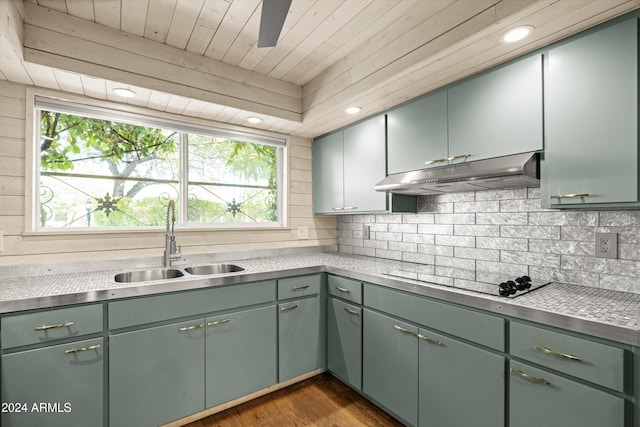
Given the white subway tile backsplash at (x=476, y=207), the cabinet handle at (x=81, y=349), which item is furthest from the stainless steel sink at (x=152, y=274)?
the white subway tile backsplash at (x=476, y=207)

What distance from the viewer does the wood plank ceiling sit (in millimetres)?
1518

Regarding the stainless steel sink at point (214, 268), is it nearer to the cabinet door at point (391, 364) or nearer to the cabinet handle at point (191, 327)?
the cabinet handle at point (191, 327)

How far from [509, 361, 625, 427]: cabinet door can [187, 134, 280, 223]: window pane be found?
2.33m

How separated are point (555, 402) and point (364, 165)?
1895 millimetres

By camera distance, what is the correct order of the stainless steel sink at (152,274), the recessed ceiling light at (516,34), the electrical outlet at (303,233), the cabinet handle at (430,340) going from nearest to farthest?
the recessed ceiling light at (516,34), the cabinet handle at (430,340), the stainless steel sink at (152,274), the electrical outlet at (303,233)

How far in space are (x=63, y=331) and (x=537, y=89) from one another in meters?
2.67

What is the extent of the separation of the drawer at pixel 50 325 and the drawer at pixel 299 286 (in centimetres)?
109

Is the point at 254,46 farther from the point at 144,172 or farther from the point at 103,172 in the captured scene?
the point at 103,172

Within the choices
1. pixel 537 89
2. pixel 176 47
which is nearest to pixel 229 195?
pixel 176 47

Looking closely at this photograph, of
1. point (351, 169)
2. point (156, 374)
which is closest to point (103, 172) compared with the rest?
point (156, 374)

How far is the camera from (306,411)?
2119 mm

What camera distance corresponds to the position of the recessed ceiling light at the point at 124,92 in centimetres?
206

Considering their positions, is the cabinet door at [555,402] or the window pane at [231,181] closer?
the cabinet door at [555,402]

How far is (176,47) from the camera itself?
7.04ft
